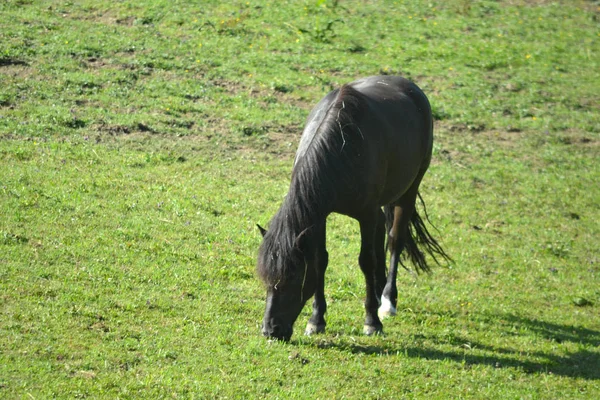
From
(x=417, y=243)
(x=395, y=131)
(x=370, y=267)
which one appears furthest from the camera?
(x=417, y=243)

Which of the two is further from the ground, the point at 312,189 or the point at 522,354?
the point at 312,189

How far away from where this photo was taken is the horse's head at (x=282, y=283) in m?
6.77

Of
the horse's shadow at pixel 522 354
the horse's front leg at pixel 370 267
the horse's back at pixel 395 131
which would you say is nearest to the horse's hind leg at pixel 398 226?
the horse's back at pixel 395 131

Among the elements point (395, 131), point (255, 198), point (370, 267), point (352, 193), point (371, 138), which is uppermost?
point (371, 138)

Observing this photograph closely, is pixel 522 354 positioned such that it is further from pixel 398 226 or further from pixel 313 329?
pixel 313 329

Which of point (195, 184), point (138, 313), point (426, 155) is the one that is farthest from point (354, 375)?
point (195, 184)

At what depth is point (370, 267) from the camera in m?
8.07

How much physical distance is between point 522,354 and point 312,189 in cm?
319

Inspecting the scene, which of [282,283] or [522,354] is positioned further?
[522,354]

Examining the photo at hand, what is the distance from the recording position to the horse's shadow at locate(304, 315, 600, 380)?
24.6 ft

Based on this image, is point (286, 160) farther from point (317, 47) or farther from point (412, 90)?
point (317, 47)

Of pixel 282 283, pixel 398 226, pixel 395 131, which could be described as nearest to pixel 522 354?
pixel 398 226

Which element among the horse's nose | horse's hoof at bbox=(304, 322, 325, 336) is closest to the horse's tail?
horse's hoof at bbox=(304, 322, 325, 336)

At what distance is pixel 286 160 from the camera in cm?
1330
